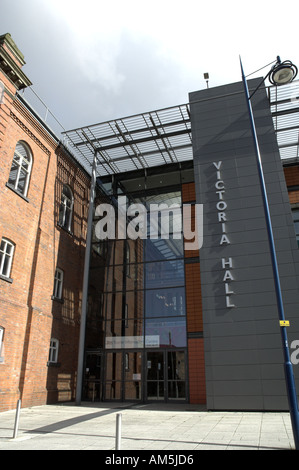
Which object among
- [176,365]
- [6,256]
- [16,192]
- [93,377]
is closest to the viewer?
[6,256]

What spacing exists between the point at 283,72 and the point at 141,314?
13.2 meters

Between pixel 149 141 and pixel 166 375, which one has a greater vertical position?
pixel 149 141

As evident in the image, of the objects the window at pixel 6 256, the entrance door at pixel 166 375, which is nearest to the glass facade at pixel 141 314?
the entrance door at pixel 166 375

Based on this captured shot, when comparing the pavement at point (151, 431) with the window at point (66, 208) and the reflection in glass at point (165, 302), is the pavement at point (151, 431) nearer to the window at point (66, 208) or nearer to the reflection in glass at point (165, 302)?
the reflection in glass at point (165, 302)

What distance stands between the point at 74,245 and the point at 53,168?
457 centimetres

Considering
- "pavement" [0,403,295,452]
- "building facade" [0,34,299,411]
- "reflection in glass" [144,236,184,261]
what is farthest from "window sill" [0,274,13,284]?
"reflection in glass" [144,236,184,261]

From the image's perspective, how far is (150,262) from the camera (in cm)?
1927

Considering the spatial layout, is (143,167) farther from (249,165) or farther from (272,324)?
(272,324)

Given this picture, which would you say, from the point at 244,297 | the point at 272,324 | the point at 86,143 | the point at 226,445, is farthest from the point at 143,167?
the point at 226,445

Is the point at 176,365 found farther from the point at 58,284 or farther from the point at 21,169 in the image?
the point at 21,169

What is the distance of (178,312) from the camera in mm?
17891

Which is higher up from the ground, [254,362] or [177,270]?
[177,270]

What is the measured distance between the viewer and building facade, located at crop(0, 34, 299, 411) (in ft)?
45.4

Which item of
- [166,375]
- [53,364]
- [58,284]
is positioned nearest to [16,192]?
[58,284]
